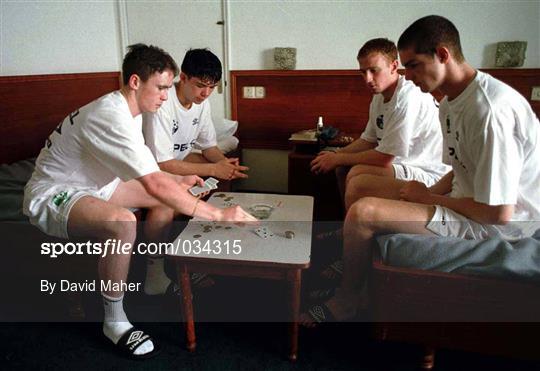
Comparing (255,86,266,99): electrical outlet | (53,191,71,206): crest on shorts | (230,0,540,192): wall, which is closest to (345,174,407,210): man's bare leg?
(53,191,71,206): crest on shorts

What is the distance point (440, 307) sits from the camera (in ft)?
4.33

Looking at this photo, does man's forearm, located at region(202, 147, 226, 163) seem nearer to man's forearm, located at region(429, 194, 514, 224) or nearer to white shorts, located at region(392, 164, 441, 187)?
white shorts, located at region(392, 164, 441, 187)

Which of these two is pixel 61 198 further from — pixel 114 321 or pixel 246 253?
pixel 246 253

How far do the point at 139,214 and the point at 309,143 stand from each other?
122cm

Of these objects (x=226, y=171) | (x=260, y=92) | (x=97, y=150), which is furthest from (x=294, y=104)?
(x=97, y=150)

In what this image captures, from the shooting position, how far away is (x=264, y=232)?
4.82 ft

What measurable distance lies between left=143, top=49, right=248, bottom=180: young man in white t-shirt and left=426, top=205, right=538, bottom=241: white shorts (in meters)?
1.01

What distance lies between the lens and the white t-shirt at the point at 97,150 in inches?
54.6

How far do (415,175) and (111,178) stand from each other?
1.36m

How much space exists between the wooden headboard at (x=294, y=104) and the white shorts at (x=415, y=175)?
1.11m

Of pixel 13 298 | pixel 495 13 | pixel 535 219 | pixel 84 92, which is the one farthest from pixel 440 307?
pixel 84 92

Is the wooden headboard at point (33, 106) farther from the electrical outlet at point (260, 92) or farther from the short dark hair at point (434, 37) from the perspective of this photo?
the short dark hair at point (434, 37)

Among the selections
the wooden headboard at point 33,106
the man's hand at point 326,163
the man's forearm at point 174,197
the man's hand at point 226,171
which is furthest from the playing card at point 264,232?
the wooden headboard at point 33,106

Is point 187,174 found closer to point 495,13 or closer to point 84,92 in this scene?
point 84,92
